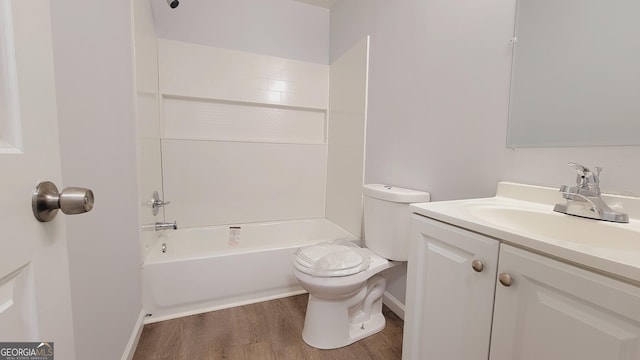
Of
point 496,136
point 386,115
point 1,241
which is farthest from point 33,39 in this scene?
point 386,115

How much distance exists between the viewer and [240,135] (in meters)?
2.42

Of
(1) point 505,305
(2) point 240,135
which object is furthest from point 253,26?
(1) point 505,305

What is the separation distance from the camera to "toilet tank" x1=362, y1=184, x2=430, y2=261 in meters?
1.45

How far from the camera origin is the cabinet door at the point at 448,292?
0.72 metres

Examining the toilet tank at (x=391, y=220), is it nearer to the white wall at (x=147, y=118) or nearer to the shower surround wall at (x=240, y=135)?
the shower surround wall at (x=240, y=135)

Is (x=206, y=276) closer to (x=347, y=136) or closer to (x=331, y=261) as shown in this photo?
(x=331, y=261)

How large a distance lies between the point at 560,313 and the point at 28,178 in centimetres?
101

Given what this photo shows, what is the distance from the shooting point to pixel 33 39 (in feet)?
1.28

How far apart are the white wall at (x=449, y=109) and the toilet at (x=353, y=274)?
0.22m

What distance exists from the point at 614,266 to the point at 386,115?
1461 mm

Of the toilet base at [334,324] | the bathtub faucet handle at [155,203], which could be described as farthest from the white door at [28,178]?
the bathtub faucet handle at [155,203]

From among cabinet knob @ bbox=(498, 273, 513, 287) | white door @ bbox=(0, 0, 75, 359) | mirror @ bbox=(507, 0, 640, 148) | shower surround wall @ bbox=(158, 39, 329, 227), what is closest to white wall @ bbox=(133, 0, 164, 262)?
shower surround wall @ bbox=(158, 39, 329, 227)

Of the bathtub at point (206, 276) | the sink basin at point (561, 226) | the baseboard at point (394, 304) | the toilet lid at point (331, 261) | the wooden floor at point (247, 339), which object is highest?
the sink basin at point (561, 226)

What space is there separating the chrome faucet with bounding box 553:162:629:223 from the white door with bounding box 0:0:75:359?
4.17 ft
